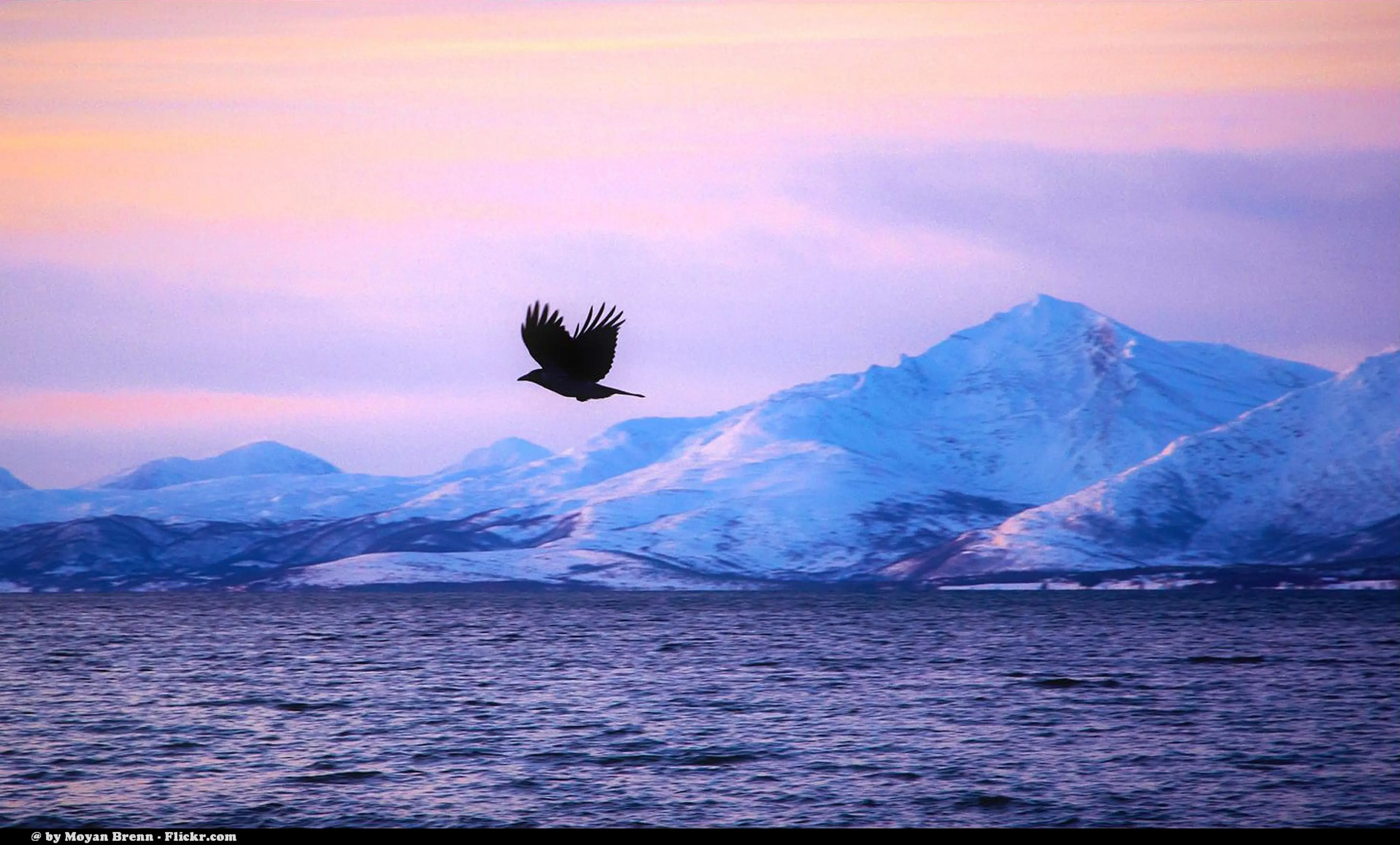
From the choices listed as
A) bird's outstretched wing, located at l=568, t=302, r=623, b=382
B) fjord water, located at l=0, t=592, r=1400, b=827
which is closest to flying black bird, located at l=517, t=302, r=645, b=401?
bird's outstretched wing, located at l=568, t=302, r=623, b=382

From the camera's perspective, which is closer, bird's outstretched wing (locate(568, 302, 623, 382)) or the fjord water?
bird's outstretched wing (locate(568, 302, 623, 382))

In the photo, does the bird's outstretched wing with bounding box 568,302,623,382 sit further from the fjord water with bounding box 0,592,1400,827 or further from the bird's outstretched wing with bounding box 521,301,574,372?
the fjord water with bounding box 0,592,1400,827

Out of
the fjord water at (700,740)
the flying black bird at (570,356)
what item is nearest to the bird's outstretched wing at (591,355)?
the flying black bird at (570,356)

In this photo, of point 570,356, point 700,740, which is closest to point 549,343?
point 570,356

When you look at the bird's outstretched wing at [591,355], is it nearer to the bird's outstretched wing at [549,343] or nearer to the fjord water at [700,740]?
the bird's outstretched wing at [549,343]

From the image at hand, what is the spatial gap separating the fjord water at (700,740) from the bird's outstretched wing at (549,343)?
84.2 feet

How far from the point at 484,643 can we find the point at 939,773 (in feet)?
347

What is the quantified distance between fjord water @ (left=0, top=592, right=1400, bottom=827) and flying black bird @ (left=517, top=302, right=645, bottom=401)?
2563 centimetres

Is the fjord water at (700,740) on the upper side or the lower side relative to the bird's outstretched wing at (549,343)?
lower

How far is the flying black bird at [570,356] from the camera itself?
2397cm

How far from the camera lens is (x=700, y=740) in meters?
66.6

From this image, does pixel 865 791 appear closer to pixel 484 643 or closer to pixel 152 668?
pixel 152 668

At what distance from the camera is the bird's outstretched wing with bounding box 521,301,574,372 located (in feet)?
79.0
